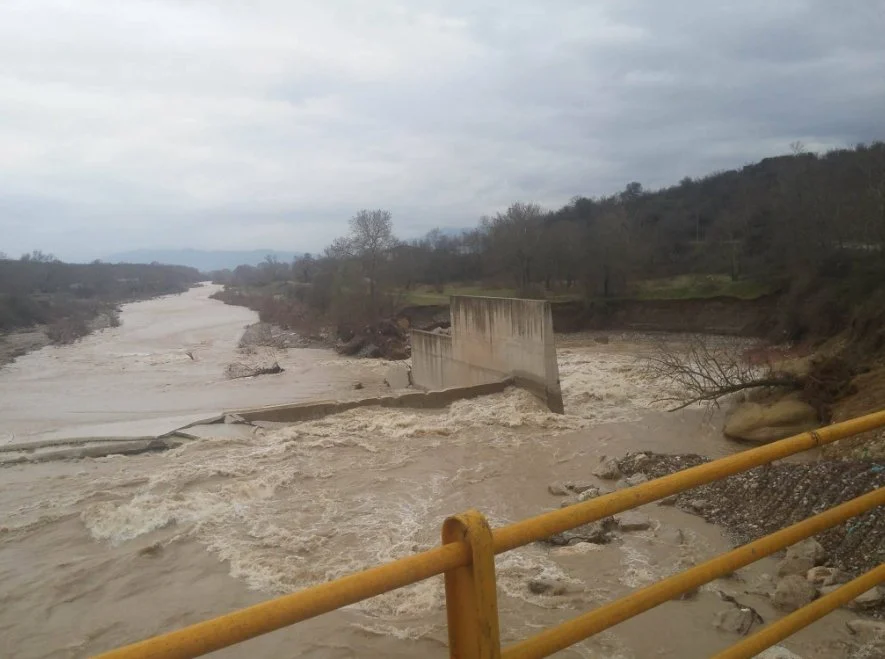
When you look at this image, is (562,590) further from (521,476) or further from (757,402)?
(757,402)

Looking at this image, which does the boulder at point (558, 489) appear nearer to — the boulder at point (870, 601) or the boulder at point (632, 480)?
the boulder at point (632, 480)

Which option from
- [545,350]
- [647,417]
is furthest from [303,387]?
[647,417]

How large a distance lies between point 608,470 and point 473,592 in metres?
10.2

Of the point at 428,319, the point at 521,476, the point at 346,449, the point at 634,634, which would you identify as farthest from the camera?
the point at 428,319

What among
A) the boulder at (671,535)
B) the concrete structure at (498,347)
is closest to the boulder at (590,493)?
the boulder at (671,535)

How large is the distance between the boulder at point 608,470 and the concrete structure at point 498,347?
464 cm

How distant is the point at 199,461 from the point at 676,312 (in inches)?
1240

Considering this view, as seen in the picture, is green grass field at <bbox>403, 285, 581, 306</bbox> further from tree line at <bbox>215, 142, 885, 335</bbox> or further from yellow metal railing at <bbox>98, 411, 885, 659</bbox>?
yellow metal railing at <bbox>98, 411, 885, 659</bbox>

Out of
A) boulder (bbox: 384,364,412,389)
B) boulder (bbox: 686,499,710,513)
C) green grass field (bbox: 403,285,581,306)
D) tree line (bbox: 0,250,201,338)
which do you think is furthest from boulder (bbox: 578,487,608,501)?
tree line (bbox: 0,250,201,338)

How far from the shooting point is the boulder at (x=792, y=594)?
5914mm

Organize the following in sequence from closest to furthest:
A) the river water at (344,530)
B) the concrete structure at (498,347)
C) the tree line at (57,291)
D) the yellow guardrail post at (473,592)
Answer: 1. the yellow guardrail post at (473,592)
2. the river water at (344,530)
3. the concrete structure at (498,347)
4. the tree line at (57,291)

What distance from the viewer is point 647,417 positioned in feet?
53.6

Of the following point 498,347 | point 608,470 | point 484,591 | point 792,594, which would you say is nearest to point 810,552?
point 792,594

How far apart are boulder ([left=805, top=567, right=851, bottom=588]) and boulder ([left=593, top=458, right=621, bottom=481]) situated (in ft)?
16.2
